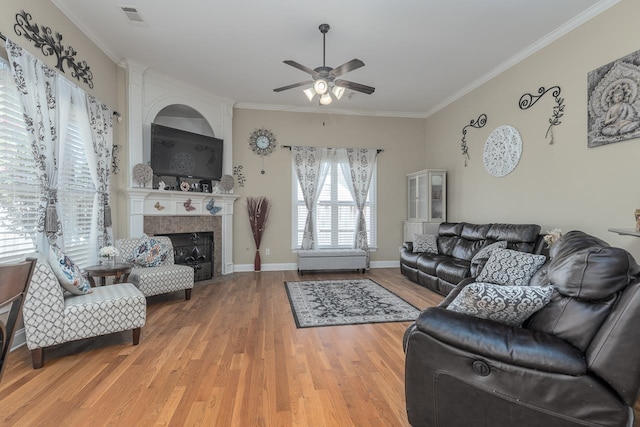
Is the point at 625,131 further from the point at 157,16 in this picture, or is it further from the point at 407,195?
the point at 157,16

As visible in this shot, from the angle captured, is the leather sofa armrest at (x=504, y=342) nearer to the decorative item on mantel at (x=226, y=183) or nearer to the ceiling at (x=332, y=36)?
the ceiling at (x=332, y=36)

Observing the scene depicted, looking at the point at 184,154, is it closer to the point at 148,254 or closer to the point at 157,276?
the point at 148,254

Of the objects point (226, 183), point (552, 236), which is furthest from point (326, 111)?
point (552, 236)

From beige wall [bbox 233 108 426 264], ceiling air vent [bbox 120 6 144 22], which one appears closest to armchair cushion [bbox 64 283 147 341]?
ceiling air vent [bbox 120 6 144 22]

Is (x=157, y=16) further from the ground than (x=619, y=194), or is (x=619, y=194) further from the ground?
(x=157, y=16)

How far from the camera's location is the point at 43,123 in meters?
2.76

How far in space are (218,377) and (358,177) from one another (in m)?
4.79

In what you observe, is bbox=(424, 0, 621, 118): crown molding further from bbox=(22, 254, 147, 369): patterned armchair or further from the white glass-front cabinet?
bbox=(22, 254, 147, 369): patterned armchair

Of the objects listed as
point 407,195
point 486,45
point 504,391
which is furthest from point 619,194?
point 407,195

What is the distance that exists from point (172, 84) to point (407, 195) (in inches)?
192

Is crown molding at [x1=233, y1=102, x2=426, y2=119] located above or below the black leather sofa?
above

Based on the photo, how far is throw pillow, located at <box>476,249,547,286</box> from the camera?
2717mm

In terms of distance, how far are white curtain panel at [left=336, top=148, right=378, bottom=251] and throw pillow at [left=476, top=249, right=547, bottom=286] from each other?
3046 millimetres

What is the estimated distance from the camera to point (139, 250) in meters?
3.95
